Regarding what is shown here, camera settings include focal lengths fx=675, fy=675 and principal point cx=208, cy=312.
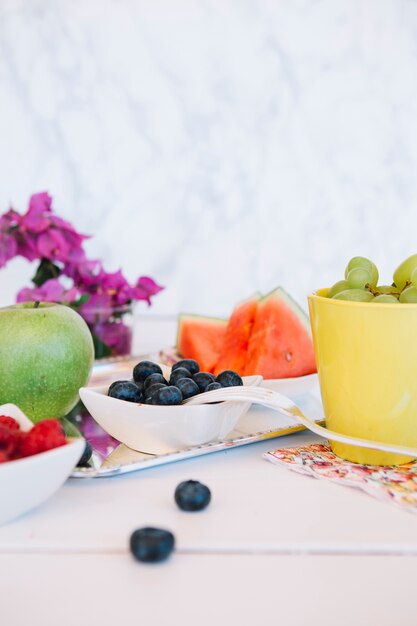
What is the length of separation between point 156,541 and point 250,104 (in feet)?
8.91

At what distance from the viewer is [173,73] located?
302cm

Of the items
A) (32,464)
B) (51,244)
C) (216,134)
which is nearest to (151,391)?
(32,464)

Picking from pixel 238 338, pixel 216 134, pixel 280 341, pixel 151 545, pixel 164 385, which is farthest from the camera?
pixel 216 134

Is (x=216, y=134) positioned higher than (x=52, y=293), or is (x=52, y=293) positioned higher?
(x=216, y=134)

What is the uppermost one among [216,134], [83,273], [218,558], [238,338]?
[216,134]

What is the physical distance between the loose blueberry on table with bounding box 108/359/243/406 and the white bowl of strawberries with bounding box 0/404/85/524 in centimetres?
19

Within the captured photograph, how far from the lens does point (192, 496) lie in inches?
28.8

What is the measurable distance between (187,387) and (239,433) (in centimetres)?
13

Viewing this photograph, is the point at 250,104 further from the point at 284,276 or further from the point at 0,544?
the point at 0,544

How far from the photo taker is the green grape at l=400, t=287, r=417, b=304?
0.81 meters

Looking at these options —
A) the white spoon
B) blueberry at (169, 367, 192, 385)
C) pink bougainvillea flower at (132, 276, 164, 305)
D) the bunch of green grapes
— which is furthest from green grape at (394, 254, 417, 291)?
pink bougainvillea flower at (132, 276, 164, 305)

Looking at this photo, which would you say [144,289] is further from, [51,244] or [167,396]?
[167,396]

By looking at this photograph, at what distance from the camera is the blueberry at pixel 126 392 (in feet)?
2.98

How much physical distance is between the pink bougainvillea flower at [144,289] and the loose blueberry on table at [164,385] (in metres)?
0.58
